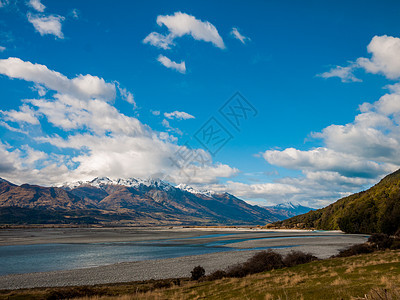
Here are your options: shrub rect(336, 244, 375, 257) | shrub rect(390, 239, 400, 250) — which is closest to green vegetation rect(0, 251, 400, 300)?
shrub rect(336, 244, 375, 257)

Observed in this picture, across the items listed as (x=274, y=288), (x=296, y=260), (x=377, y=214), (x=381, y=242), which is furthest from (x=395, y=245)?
(x=377, y=214)

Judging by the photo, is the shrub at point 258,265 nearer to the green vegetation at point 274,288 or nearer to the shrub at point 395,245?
the green vegetation at point 274,288

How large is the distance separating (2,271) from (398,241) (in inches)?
2622

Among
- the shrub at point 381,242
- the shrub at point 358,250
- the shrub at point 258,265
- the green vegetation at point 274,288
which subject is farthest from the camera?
the shrub at point 381,242

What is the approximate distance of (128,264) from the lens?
48.7m

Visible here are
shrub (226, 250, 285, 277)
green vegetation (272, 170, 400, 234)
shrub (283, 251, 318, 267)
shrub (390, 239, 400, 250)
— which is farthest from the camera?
green vegetation (272, 170, 400, 234)

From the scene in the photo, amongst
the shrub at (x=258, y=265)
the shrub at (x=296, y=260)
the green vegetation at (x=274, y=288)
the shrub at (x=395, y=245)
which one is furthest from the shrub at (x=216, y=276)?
the shrub at (x=395, y=245)

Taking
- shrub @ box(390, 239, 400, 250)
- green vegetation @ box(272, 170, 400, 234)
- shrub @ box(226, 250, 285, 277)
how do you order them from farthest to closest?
green vegetation @ box(272, 170, 400, 234), shrub @ box(390, 239, 400, 250), shrub @ box(226, 250, 285, 277)

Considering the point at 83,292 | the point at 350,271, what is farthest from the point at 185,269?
the point at 350,271

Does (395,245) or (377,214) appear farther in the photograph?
(377,214)

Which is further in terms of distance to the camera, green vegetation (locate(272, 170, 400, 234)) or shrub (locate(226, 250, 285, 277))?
green vegetation (locate(272, 170, 400, 234))

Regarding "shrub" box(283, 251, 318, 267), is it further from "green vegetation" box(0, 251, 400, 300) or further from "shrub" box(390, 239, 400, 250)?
"shrub" box(390, 239, 400, 250)

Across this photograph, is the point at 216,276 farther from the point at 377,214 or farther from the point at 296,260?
the point at 377,214

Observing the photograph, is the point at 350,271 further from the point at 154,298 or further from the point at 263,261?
the point at 154,298
